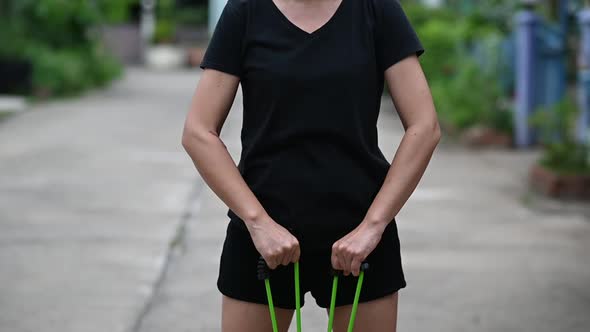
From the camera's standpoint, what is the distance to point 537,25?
1163 cm

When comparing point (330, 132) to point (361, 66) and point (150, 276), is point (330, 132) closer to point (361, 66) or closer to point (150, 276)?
point (361, 66)

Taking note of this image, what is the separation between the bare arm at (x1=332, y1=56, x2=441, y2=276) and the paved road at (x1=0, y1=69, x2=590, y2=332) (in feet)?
9.02

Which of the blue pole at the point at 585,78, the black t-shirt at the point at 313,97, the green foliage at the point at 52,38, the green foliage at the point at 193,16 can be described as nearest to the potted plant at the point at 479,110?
the blue pole at the point at 585,78

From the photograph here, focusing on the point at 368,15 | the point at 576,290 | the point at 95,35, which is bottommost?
the point at 95,35

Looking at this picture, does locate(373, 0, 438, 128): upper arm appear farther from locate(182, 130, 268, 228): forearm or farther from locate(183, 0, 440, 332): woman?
locate(182, 130, 268, 228): forearm

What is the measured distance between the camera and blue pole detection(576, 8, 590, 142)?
907 cm

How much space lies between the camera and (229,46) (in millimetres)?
2504

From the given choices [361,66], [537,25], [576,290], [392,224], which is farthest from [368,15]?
[537,25]

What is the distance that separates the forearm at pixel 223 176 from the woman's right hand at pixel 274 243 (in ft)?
0.06

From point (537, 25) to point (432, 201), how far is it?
147 inches

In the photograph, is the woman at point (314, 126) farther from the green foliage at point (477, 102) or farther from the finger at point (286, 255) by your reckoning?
the green foliage at point (477, 102)

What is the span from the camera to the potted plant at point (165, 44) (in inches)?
1353

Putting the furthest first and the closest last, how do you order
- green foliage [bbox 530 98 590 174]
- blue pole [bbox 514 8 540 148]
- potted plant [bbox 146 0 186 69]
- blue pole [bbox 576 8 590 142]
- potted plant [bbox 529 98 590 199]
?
potted plant [bbox 146 0 186 69] < blue pole [bbox 514 8 540 148] < blue pole [bbox 576 8 590 142] < green foliage [bbox 530 98 590 174] < potted plant [bbox 529 98 590 199]

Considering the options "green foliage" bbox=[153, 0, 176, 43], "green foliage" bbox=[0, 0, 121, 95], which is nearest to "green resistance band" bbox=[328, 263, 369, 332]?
"green foliage" bbox=[0, 0, 121, 95]
